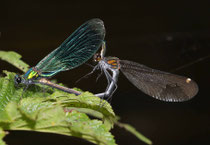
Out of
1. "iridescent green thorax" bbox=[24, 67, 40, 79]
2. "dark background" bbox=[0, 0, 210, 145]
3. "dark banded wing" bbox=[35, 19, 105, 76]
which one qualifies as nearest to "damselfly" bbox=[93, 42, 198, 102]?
"dark banded wing" bbox=[35, 19, 105, 76]

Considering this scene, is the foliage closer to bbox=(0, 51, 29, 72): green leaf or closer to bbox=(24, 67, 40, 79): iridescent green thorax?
bbox=(24, 67, 40, 79): iridescent green thorax

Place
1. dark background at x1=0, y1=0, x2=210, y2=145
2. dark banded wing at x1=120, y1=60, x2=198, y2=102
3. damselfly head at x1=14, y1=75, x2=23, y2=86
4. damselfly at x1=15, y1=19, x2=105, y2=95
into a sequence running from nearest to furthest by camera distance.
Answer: damselfly head at x1=14, y1=75, x2=23, y2=86
damselfly at x1=15, y1=19, x2=105, y2=95
dark banded wing at x1=120, y1=60, x2=198, y2=102
dark background at x1=0, y1=0, x2=210, y2=145

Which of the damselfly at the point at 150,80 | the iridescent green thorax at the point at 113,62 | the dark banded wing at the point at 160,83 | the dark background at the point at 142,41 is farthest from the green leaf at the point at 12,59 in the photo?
the dark background at the point at 142,41

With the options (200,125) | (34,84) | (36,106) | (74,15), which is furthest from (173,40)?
(36,106)

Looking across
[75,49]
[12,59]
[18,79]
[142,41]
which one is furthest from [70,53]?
[142,41]

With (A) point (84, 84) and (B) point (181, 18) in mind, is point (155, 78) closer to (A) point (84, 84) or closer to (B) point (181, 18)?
(A) point (84, 84)

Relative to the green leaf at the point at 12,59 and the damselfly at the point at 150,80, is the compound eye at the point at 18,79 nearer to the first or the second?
the green leaf at the point at 12,59
